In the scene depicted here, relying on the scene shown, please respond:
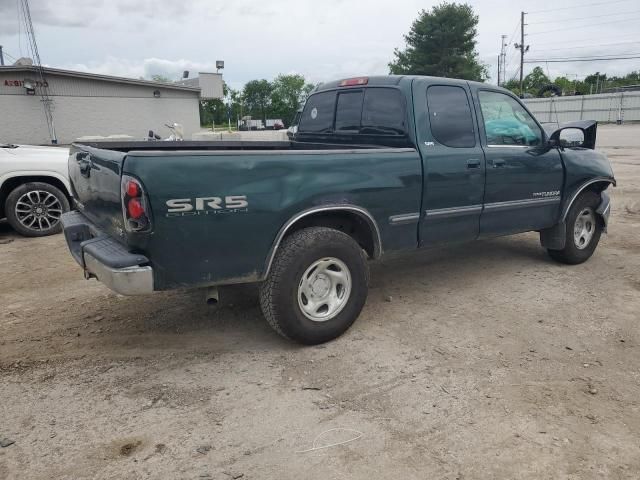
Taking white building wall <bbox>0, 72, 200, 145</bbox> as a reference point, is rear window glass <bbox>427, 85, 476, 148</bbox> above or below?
below

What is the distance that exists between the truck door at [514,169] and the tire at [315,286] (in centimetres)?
162

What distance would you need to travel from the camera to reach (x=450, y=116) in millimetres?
4473

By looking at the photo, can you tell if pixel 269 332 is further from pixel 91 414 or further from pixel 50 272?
pixel 50 272

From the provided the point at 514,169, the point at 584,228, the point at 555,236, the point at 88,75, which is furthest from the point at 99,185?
the point at 88,75

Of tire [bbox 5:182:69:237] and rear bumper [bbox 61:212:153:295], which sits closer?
rear bumper [bbox 61:212:153:295]

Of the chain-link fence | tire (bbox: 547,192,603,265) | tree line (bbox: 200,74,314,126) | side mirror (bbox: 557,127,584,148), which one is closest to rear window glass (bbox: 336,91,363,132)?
side mirror (bbox: 557,127,584,148)

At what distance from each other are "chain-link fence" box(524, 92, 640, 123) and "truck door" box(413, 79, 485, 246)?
1504 inches

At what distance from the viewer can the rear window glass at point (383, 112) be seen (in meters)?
4.29

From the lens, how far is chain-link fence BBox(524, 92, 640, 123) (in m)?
39.0

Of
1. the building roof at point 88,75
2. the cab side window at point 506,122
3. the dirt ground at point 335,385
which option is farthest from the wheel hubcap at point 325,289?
the building roof at point 88,75

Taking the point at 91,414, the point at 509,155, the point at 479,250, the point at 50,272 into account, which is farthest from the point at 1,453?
the point at 479,250

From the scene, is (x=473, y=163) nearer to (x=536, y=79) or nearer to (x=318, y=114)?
(x=318, y=114)

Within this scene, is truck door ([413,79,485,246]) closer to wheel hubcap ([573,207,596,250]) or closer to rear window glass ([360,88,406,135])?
rear window glass ([360,88,406,135])

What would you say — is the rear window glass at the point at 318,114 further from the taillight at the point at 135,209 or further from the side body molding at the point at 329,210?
the taillight at the point at 135,209
